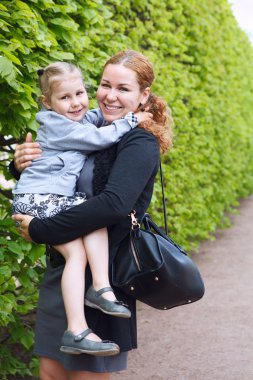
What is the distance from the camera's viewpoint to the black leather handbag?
259 cm

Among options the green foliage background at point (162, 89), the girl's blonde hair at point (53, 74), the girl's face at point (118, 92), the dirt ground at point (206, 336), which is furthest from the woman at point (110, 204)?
the dirt ground at point (206, 336)

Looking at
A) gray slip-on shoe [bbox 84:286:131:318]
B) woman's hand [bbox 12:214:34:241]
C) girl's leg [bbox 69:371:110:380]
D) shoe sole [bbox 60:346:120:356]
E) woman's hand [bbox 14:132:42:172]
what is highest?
woman's hand [bbox 14:132:42:172]

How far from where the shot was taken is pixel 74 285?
254 cm

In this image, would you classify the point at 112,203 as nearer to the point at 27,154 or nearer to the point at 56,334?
the point at 27,154

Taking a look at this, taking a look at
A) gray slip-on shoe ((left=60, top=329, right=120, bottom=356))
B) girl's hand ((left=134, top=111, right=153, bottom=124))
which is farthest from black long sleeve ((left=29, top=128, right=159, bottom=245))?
gray slip-on shoe ((left=60, top=329, right=120, bottom=356))

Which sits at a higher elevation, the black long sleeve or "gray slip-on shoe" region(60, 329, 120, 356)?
the black long sleeve

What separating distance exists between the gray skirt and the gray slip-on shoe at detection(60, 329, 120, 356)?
0.16 metres

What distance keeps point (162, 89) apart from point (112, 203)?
3689 millimetres

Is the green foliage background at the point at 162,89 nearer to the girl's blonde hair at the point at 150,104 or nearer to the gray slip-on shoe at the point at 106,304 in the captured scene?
the girl's blonde hair at the point at 150,104

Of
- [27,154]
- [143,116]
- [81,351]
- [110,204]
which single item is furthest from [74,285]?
[143,116]

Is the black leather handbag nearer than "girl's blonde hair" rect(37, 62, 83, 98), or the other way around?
the black leather handbag

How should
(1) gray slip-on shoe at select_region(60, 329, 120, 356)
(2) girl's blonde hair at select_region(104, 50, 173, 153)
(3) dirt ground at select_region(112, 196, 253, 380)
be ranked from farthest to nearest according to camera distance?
(3) dirt ground at select_region(112, 196, 253, 380) → (2) girl's blonde hair at select_region(104, 50, 173, 153) → (1) gray slip-on shoe at select_region(60, 329, 120, 356)

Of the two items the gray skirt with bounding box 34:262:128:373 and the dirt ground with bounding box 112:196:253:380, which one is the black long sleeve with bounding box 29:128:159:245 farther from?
the dirt ground with bounding box 112:196:253:380

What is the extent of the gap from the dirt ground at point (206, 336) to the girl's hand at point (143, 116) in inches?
88.5
